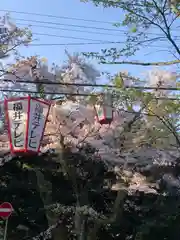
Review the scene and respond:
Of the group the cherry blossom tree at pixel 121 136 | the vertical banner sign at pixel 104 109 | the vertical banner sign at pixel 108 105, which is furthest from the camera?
the cherry blossom tree at pixel 121 136

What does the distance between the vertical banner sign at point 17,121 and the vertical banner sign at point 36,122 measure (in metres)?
0.12

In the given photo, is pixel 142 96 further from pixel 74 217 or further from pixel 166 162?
pixel 74 217

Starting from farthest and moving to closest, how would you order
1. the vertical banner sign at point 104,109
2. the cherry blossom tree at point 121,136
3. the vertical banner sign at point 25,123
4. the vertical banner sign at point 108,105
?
the cherry blossom tree at point 121,136
the vertical banner sign at point 104,109
the vertical banner sign at point 108,105
the vertical banner sign at point 25,123

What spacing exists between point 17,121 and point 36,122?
45 cm

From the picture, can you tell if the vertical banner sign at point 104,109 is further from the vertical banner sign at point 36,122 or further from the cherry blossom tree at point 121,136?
the vertical banner sign at point 36,122

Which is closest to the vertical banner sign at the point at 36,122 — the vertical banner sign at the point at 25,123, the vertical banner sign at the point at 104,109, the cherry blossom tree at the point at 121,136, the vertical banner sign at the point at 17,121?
the vertical banner sign at the point at 25,123

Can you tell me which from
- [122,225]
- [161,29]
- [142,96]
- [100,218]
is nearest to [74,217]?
[100,218]

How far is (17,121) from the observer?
9609 mm

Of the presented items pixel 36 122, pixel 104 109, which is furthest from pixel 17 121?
pixel 104 109

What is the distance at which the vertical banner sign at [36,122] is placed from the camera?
9508 millimetres

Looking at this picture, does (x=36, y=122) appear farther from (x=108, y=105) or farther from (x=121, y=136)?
(x=121, y=136)

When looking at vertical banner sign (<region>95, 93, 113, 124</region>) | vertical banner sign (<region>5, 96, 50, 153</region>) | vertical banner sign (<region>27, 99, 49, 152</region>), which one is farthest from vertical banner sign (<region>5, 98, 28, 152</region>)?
vertical banner sign (<region>95, 93, 113, 124</region>)

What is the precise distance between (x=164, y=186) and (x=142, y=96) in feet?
13.8

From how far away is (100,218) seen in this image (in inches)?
443
